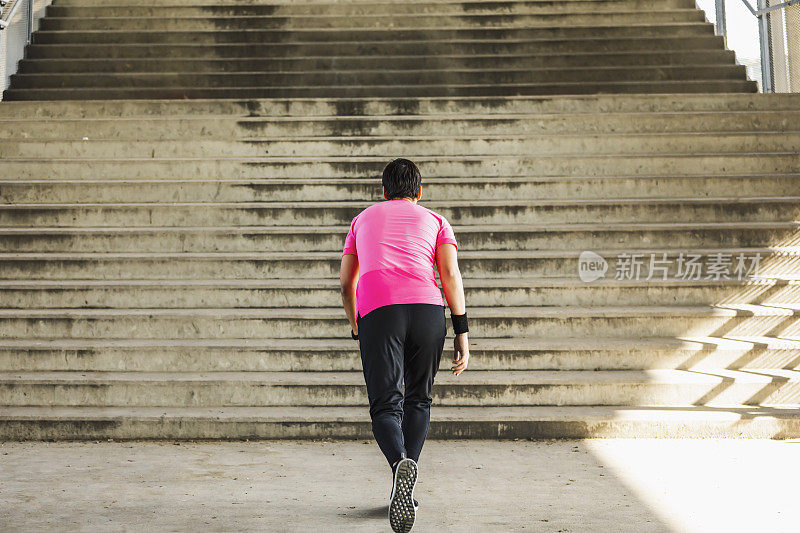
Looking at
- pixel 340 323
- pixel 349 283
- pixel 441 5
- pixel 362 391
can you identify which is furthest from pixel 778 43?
pixel 349 283

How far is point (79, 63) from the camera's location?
869 centimetres

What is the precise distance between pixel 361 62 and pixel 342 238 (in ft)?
10.9

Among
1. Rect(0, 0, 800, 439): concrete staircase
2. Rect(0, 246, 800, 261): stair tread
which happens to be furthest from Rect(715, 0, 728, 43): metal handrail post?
Rect(0, 246, 800, 261): stair tread

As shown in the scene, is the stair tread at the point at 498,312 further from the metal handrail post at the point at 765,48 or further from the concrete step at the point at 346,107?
the metal handrail post at the point at 765,48

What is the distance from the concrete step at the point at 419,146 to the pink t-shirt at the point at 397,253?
12.5 feet

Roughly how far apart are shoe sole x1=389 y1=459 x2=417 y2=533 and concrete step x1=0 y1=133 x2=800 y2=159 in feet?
14.5

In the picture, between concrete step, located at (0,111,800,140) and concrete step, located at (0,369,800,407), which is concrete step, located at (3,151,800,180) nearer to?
concrete step, located at (0,111,800,140)

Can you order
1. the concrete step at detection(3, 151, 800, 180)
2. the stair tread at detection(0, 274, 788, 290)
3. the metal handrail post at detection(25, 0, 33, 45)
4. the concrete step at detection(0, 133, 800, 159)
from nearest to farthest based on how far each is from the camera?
the stair tread at detection(0, 274, 788, 290) → the concrete step at detection(3, 151, 800, 180) → the concrete step at detection(0, 133, 800, 159) → the metal handrail post at detection(25, 0, 33, 45)

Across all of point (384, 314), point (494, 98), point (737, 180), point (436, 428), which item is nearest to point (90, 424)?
point (436, 428)

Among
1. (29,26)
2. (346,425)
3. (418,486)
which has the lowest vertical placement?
(418,486)

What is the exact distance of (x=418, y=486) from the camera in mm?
3625

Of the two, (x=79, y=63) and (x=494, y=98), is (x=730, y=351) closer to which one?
(x=494, y=98)

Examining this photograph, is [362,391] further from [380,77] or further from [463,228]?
[380,77]

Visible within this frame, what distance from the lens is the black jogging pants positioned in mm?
3004
